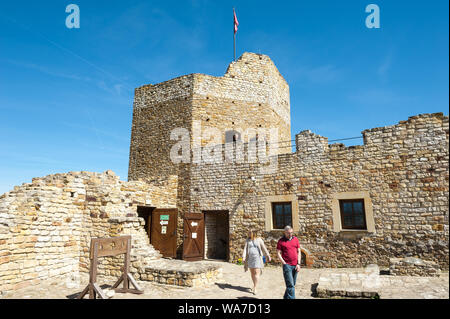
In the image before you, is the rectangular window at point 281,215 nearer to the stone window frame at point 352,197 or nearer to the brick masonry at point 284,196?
the brick masonry at point 284,196

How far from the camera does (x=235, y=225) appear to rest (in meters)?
11.0

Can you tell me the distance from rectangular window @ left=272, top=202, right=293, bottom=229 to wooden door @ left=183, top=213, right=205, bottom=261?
310cm

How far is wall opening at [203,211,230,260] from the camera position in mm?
12258

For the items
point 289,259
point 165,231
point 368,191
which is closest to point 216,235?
point 165,231

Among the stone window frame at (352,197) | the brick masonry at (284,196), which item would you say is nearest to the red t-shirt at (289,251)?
the brick masonry at (284,196)

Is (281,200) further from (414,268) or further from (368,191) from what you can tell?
(414,268)

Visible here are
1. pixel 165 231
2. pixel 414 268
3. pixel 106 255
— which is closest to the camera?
pixel 106 255

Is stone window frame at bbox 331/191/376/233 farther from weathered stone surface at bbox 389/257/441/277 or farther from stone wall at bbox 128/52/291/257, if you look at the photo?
stone wall at bbox 128/52/291/257

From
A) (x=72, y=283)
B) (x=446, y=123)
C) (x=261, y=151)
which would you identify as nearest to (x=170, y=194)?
(x=261, y=151)

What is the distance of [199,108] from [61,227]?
27.4ft

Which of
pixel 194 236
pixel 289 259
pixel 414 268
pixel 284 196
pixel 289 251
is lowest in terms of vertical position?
pixel 414 268

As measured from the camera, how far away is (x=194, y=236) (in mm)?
11438
